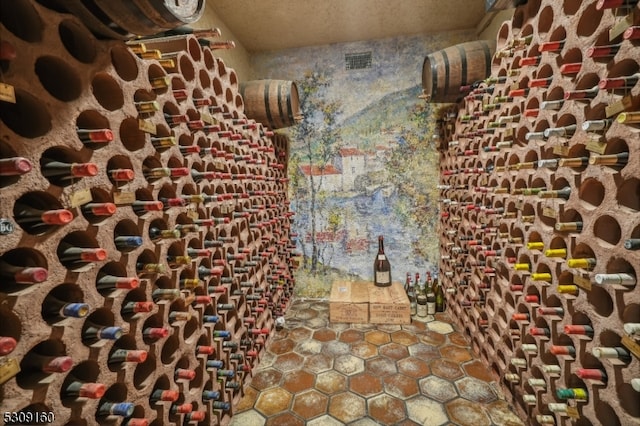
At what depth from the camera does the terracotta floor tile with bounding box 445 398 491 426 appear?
6.97ft

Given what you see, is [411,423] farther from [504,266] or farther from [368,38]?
[368,38]

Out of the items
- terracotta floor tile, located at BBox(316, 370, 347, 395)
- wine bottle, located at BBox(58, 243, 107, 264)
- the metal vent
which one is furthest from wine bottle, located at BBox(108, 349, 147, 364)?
the metal vent

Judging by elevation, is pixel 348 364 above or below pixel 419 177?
below

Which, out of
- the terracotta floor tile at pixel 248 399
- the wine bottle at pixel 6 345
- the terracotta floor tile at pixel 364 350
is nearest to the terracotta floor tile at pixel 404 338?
the terracotta floor tile at pixel 364 350

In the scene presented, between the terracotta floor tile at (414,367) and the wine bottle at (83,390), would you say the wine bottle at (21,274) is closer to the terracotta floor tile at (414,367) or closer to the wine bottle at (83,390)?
the wine bottle at (83,390)

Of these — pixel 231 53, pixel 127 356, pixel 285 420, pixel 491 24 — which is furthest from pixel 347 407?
pixel 491 24

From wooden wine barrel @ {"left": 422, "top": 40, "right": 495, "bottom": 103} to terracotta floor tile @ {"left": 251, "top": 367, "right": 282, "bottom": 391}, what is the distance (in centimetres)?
338

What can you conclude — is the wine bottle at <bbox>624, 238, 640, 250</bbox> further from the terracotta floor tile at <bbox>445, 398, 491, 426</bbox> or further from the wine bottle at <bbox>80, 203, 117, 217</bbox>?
the wine bottle at <bbox>80, 203, 117, 217</bbox>

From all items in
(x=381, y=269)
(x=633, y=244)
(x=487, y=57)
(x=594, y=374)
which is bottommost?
(x=381, y=269)

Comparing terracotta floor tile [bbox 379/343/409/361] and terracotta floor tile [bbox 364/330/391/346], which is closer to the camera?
terracotta floor tile [bbox 379/343/409/361]

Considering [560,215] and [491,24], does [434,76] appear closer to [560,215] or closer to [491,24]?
[491,24]

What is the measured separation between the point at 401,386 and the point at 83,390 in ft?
7.74

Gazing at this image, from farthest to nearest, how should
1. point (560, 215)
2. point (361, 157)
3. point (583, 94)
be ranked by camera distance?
point (361, 157)
point (560, 215)
point (583, 94)

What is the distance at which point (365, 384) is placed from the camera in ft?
8.41
